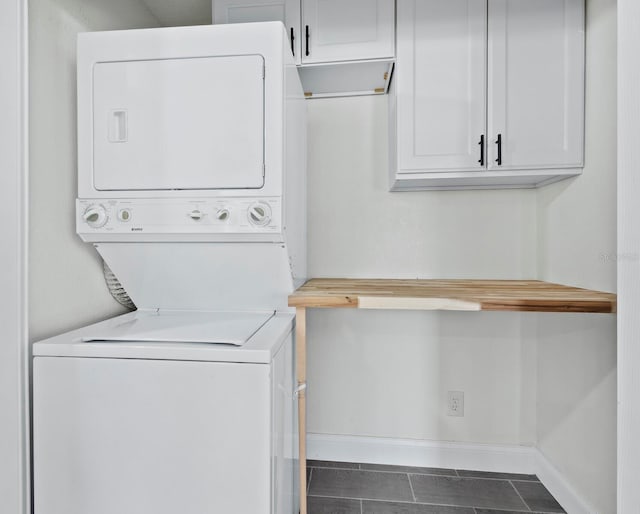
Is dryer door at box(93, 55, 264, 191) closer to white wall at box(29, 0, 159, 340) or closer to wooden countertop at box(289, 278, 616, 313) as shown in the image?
white wall at box(29, 0, 159, 340)

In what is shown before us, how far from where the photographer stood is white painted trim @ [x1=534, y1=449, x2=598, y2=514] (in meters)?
1.60

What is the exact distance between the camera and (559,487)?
5.76 feet

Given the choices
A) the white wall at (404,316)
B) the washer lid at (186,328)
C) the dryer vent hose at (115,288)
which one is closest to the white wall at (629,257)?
the washer lid at (186,328)

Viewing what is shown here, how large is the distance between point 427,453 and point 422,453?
27 mm

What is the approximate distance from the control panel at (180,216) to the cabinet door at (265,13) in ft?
2.82

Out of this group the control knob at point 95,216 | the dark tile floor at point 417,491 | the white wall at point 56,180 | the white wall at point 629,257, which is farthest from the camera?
the dark tile floor at point 417,491

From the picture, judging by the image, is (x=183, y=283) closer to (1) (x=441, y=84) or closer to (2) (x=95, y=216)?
(2) (x=95, y=216)

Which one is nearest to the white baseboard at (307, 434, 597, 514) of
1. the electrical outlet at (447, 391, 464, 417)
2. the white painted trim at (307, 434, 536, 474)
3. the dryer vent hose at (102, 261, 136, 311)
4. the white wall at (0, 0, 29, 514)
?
the white painted trim at (307, 434, 536, 474)

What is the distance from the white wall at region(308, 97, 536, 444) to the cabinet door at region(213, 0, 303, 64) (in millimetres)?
415

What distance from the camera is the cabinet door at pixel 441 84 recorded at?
1.68 m

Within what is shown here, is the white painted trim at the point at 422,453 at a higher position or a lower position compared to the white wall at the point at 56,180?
lower

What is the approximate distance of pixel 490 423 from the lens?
205 cm

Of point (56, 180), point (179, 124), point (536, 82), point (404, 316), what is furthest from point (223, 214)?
point (536, 82)

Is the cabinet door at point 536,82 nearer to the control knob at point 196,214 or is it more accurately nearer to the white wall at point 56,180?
the control knob at point 196,214
